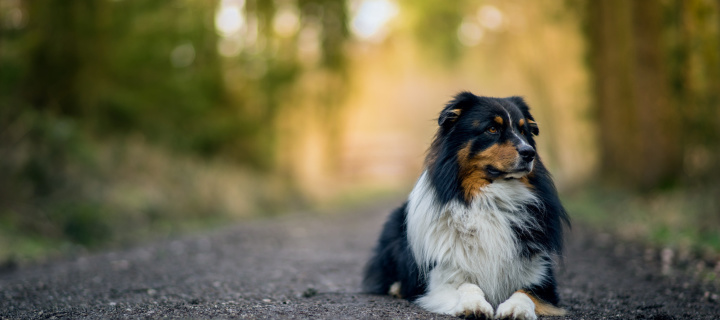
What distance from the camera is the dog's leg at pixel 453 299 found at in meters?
4.01

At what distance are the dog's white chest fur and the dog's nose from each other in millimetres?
242

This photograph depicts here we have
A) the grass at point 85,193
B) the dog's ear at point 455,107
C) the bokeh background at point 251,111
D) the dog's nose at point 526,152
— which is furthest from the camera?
the bokeh background at point 251,111

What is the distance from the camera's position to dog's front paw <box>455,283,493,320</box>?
4.00 metres

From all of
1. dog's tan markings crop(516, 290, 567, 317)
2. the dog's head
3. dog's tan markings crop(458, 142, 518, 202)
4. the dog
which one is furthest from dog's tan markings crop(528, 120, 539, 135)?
dog's tan markings crop(516, 290, 567, 317)

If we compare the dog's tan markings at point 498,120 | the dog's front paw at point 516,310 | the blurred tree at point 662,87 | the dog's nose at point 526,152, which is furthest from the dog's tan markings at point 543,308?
A: the blurred tree at point 662,87

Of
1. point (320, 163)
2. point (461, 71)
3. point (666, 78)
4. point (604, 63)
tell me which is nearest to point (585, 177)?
point (604, 63)

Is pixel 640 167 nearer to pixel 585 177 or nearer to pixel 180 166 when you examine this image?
pixel 585 177

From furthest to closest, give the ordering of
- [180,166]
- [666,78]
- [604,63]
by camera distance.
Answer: [604,63] < [180,166] < [666,78]

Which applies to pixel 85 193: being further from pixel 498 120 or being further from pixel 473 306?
pixel 473 306

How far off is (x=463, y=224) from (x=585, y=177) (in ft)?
43.0

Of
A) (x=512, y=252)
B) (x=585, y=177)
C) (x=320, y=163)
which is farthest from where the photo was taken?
(x=320, y=163)

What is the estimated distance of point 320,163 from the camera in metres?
25.9

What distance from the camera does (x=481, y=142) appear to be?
176 inches

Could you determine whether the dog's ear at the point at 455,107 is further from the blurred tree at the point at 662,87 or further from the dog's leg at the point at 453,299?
the blurred tree at the point at 662,87
